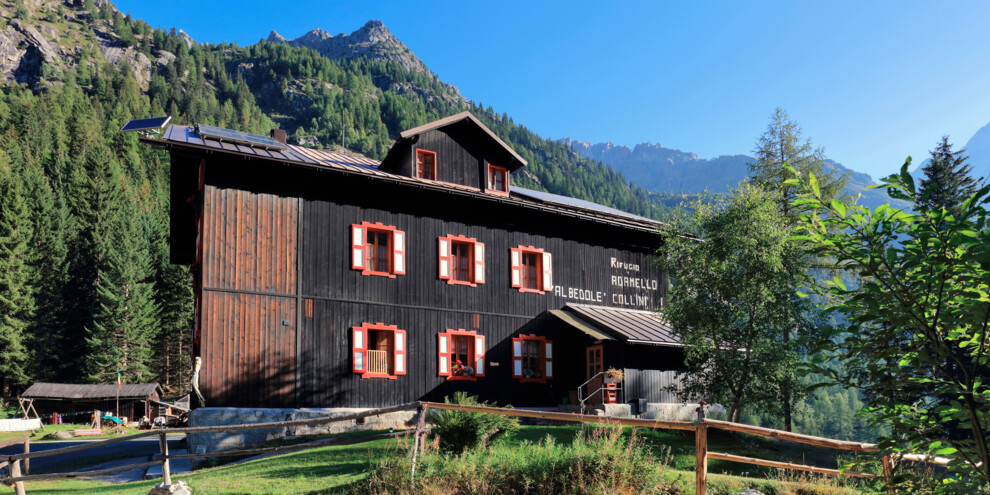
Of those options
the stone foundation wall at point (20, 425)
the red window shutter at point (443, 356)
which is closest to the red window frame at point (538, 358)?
the red window shutter at point (443, 356)

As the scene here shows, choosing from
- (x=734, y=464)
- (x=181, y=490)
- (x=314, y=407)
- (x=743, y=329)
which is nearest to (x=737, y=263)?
(x=743, y=329)

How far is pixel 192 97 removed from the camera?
145m

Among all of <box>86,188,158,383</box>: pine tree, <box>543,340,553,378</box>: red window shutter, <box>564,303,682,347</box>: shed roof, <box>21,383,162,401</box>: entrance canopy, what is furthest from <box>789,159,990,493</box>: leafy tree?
<box>86,188,158,383</box>: pine tree

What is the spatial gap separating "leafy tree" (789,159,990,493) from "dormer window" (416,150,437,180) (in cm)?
2111

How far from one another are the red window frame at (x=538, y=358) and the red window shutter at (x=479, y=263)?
2.54m

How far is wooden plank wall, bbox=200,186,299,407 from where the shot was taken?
20016 mm

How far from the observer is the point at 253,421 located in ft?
65.3

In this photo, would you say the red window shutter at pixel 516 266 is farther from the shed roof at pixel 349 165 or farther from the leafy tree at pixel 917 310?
the leafy tree at pixel 917 310

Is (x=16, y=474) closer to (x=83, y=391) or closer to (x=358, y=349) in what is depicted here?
(x=358, y=349)

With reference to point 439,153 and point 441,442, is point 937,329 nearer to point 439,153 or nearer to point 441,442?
point 441,442

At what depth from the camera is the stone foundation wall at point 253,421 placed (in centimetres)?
1925

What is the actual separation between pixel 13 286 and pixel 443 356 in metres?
47.9

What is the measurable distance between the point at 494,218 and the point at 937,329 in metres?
21.5

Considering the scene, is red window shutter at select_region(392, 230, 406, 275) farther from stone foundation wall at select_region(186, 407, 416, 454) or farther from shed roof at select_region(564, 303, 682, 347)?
shed roof at select_region(564, 303, 682, 347)
